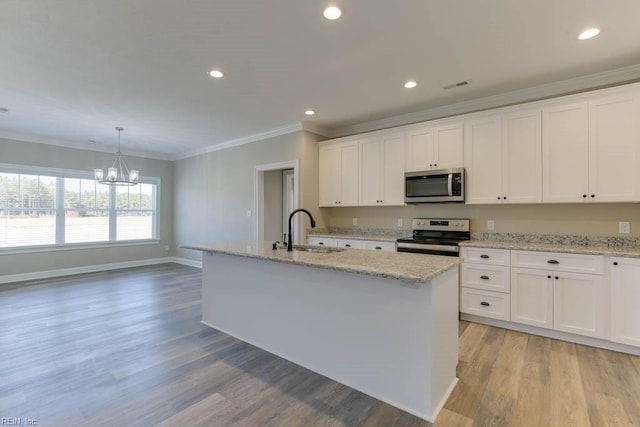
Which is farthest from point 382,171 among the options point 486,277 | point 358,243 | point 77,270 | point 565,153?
point 77,270

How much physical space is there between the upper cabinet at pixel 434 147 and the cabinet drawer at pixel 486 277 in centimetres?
124

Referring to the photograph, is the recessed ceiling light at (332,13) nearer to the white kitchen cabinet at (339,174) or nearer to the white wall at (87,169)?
the white kitchen cabinet at (339,174)

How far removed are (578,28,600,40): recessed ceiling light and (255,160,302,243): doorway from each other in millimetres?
3442

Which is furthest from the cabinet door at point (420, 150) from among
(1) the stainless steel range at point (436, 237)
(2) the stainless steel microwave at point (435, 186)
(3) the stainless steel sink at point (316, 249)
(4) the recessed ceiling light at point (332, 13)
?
(4) the recessed ceiling light at point (332, 13)

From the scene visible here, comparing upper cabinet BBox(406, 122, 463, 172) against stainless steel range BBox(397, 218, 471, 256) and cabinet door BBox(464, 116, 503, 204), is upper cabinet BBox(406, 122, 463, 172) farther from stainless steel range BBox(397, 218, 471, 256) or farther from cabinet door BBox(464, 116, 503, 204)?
stainless steel range BBox(397, 218, 471, 256)

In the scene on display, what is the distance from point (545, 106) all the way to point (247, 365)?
151 inches

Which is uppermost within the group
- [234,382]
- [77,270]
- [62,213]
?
[62,213]

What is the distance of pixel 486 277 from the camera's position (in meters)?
3.30

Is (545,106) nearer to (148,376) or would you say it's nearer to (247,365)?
(247,365)

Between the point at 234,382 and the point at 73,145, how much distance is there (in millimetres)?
6133

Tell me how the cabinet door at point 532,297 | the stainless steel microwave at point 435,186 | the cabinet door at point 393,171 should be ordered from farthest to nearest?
the cabinet door at point 393,171
the stainless steel microwave at point 435,186
the cabinet door at point 532,297

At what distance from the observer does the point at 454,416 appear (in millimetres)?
1858

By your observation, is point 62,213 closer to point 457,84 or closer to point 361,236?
point 361,236

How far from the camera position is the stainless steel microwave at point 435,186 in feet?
12.0
